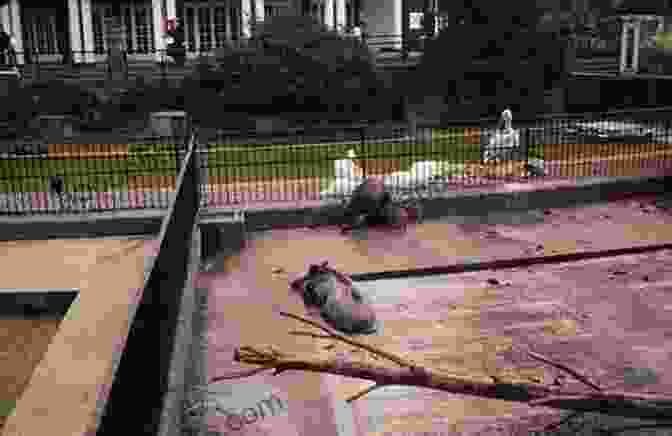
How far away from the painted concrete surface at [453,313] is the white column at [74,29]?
78.5 feet

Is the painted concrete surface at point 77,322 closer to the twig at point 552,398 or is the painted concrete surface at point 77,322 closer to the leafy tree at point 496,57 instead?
the twig at point 552,398

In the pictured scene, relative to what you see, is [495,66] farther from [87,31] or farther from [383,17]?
[87,31]

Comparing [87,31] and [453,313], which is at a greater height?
[87,31]

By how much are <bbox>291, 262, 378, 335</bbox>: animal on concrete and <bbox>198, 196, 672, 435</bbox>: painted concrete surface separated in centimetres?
20

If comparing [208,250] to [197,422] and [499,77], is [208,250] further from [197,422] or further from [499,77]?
[499,77]

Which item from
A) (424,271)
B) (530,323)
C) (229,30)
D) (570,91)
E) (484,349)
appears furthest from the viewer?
(229,30)

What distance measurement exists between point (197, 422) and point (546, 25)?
24593 millimetres

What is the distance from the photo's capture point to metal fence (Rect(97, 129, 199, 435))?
4.23 meters

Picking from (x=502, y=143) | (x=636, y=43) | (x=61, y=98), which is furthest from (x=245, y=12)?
(x=502, y=143)

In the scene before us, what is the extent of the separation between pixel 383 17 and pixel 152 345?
115 ft

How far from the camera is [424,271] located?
38.8 ft

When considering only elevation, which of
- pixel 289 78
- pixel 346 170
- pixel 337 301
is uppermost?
pixel 289 78

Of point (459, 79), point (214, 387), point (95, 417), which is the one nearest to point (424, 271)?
point (214, 387)

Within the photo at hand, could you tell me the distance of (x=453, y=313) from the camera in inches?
396
